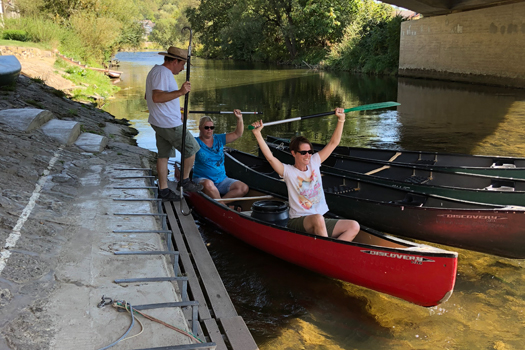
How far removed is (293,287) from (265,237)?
0.66 m

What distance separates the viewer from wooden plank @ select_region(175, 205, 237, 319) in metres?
4.32

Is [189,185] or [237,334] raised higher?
[189,185]

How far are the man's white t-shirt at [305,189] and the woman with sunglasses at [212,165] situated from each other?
6.48 feet

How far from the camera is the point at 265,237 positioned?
5.74 meters

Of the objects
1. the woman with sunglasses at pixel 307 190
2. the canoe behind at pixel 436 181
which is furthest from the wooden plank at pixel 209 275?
the canoe behind at pixel 436 181

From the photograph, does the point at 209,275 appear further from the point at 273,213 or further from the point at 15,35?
the point at 15,35

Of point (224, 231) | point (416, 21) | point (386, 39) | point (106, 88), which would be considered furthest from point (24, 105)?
point (386, 39)

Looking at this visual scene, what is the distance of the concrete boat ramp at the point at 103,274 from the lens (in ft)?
10.9

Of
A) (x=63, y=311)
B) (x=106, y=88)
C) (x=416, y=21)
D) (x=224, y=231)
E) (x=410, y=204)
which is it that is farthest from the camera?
(x=416, y=21)

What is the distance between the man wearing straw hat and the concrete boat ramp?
446 millimetres

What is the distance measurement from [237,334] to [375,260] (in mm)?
1490

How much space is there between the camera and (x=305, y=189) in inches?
196

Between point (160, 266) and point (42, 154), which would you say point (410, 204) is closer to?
point (160, 266)

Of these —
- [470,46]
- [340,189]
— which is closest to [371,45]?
[470,46]
